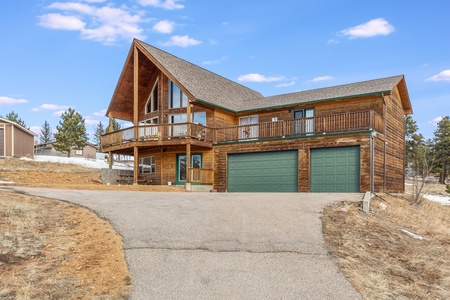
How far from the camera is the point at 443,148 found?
52.0 meters

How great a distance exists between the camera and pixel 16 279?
5.71 meters

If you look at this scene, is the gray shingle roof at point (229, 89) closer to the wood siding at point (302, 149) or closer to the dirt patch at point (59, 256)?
the wood siding at point (302, 149)

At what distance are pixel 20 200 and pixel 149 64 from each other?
16.5 m

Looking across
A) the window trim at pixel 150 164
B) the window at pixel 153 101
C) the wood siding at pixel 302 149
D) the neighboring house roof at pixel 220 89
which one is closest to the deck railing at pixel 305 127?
the wood siding at pixel 302 149

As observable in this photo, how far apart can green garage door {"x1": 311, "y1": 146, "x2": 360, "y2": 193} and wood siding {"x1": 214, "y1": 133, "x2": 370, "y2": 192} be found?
0.95 feet

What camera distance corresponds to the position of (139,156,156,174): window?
26672 mm

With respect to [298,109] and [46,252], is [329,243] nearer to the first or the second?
[46,252]

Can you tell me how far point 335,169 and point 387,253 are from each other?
11126 mm

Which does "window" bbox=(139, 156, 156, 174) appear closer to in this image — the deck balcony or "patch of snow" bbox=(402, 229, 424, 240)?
the deck balcony

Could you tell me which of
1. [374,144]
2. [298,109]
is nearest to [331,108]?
[298,109]

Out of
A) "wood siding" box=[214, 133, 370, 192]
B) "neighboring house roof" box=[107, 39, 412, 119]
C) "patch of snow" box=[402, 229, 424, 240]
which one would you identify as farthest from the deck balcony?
"patch of snow" box=[402, 229, 424, 240]

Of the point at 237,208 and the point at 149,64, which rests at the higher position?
the point at 149,64

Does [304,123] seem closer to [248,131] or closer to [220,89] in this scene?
[248,131]

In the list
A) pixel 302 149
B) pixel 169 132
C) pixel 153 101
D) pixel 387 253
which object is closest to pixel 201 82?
pixel 153 101
